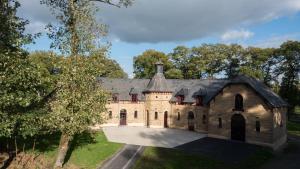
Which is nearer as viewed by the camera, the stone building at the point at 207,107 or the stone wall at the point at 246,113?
the stone wall at the point at 246,113

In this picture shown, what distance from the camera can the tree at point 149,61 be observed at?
78.7 m

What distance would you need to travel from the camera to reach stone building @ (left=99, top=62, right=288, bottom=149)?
36.2 m

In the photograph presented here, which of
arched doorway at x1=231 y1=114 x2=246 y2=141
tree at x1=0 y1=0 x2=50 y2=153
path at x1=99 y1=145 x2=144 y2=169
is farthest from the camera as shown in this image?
arched doorway at x1=231 y1=114 x2=246 y2=141

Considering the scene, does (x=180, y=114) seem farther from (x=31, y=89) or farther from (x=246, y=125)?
(x=31, y=89)

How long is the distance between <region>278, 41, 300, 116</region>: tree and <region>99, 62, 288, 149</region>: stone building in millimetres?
20914

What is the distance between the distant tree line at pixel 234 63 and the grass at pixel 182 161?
3499 cm

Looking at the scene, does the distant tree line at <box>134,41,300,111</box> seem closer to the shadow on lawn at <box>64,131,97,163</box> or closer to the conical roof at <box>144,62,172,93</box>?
the conical roof at <box>144,62,172,93</box>

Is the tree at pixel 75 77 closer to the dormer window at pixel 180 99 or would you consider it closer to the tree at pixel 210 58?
the dormer window at pixel 180 99

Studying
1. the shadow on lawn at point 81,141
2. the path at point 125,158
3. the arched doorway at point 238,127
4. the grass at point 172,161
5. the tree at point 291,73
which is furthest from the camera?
the tree at point 291,73

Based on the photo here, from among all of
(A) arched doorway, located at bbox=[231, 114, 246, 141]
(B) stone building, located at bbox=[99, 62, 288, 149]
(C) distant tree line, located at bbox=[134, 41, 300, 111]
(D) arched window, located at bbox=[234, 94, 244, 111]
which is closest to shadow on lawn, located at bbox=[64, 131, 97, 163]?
(B) stone building, located at bbox=[99, 62, 288, 149]

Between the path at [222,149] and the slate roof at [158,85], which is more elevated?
the slate roof at [158,85]

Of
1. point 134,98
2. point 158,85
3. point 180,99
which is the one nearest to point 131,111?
point 134,98

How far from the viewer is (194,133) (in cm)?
4447

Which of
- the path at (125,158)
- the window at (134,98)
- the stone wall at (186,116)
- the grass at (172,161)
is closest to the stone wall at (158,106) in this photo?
the stone wall at (186,116)
